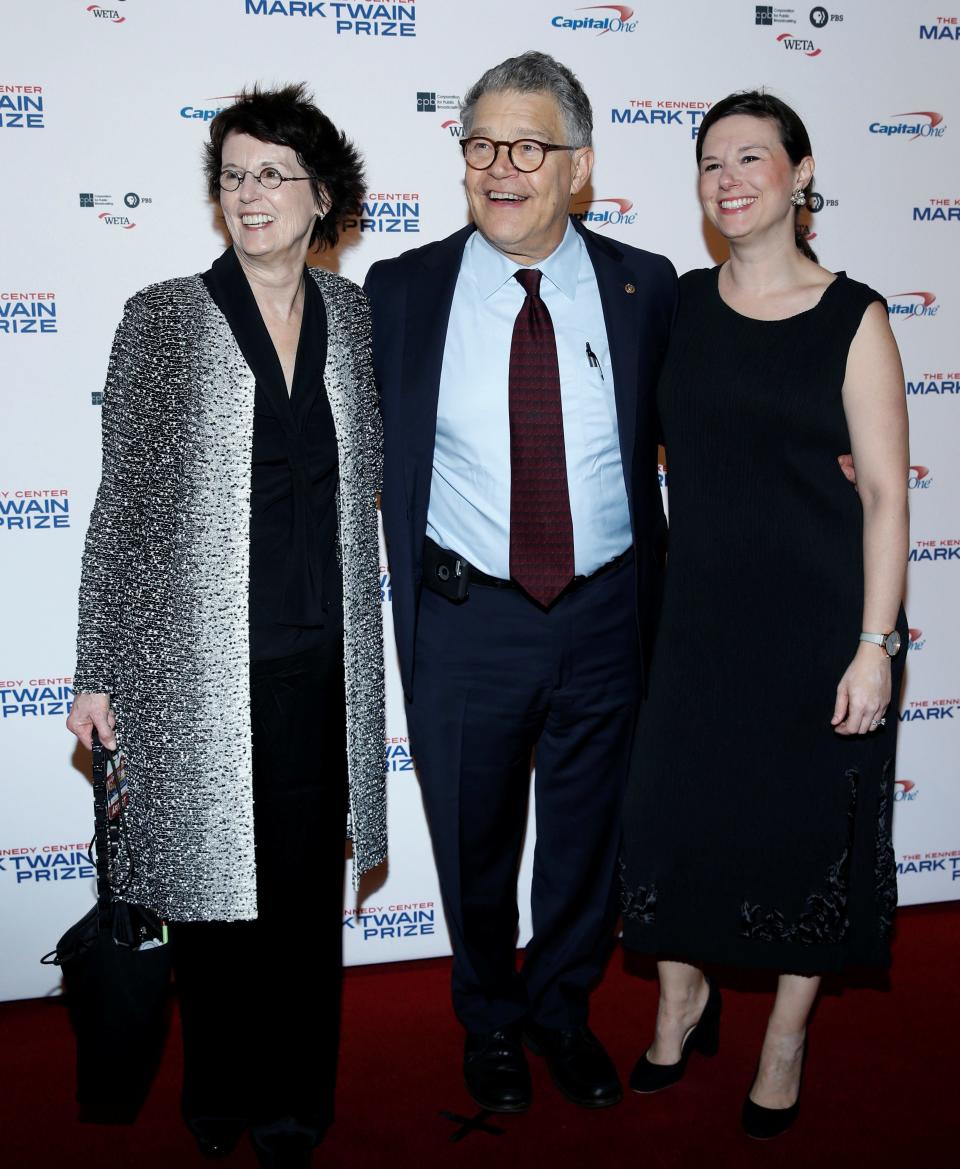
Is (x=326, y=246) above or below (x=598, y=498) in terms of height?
above

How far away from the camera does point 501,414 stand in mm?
2318

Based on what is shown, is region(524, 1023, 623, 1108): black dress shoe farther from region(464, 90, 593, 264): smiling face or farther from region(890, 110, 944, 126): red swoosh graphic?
region(890, 110, 944, 126): red swoosh graphic

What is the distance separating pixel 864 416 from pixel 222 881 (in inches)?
58.9

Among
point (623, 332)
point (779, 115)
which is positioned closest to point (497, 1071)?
point (623, 332)

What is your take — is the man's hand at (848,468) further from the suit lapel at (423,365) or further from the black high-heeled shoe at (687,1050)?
the black high-heeled shoe at (687,1050)

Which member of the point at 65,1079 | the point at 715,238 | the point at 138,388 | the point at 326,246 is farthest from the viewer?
the point at 715,238

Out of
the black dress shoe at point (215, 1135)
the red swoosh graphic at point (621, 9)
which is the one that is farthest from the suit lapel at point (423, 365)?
the black dress shoe at point (215, 1135)

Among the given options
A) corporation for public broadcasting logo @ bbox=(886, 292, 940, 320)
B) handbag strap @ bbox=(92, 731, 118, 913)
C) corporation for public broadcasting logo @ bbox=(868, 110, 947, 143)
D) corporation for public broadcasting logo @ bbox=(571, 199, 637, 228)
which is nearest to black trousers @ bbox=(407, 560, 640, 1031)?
handbag strap @ bbox=(92, 731, 118, 913)

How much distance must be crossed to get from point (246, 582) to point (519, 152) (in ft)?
3.39

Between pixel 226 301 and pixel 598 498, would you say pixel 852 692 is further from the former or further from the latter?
pixel 226 301

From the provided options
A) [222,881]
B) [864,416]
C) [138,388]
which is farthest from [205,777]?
[864,416]

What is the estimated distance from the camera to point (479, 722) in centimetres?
243

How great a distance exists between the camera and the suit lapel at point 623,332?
7.69 feet

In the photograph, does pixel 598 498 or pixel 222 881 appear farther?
pixel 598 498
